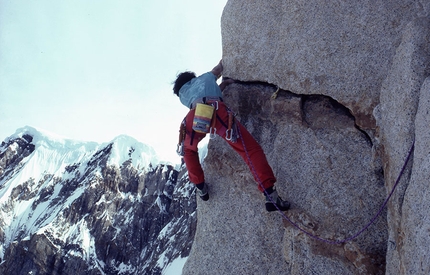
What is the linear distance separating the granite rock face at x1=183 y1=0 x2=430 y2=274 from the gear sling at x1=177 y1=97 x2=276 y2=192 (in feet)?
2.08

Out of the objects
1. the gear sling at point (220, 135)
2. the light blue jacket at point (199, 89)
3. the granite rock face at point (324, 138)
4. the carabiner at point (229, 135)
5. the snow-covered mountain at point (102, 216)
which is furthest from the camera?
the snow-covered mountain at point (102, 216)

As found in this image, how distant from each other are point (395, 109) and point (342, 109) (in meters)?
1.53

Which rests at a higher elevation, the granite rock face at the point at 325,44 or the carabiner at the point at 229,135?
the granite rock face at the point at 325,44

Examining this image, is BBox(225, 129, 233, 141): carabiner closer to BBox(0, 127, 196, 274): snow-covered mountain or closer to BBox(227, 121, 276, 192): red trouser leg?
BBox(227, 121, 276, 192): red trouser leg

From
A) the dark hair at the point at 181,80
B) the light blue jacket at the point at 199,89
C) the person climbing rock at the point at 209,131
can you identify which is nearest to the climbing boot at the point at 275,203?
the person climbing rock at the point at 209,131

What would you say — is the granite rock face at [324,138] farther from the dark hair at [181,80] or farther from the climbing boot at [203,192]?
the dark hair at [181,80]

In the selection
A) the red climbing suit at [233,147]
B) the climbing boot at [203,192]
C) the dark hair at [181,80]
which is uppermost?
the dark hair at [181,80]

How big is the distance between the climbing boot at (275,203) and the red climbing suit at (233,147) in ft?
0.57

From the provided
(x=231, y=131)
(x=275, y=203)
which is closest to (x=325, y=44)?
(x=231, y=131)

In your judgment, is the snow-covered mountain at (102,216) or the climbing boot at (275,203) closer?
the climbing boot at (275,203)

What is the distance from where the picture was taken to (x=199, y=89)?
661cm

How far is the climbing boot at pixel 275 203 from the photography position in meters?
5.64

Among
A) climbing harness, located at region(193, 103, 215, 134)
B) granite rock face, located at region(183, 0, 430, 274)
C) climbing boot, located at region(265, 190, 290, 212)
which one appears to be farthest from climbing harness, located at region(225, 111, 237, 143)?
climbing boot, located at region(265, 190, 290, 212)

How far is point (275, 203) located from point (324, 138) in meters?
1.46
